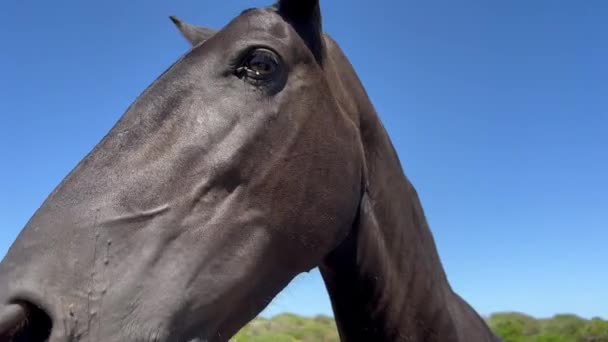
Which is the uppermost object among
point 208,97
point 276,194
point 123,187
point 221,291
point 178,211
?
point 208,97

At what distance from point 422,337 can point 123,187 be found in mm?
1894

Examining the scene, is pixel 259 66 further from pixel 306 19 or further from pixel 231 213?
pixel 231 213

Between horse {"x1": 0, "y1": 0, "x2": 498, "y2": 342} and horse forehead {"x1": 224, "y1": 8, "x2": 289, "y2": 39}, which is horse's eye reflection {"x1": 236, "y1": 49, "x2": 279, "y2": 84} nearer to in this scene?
horse {"x1": 0, "y1": 0, "x2": 498, "y2": 342}

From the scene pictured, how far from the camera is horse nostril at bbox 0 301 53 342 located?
1.71 metres

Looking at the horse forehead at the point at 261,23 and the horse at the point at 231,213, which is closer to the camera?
the horse at the point at 231,213

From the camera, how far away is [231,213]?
2.35m

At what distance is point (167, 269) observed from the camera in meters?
2.13

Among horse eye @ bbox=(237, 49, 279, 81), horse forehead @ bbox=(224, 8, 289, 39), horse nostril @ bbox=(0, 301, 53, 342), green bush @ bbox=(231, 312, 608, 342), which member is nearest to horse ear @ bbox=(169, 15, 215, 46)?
horse forehead @ bbox=(224, 8, 289, 39)

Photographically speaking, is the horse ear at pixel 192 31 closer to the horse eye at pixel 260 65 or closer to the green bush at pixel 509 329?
the horse eye at pixel 260 65

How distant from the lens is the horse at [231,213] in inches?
77.9

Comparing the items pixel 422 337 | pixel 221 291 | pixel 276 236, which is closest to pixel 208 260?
pixel 221 291

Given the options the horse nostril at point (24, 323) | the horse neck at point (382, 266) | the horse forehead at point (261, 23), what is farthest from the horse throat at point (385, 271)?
the horse nostril at point (24, 323)

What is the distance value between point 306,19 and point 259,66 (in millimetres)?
465

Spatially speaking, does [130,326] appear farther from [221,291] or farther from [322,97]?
[322,97]
